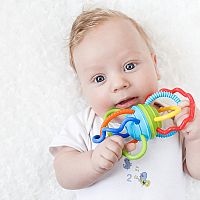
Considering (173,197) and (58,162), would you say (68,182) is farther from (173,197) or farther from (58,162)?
(173,197)

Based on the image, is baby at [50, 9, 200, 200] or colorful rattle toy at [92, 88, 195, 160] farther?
baby at [50, 9, 200, 200]

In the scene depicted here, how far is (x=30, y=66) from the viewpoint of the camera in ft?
5.68

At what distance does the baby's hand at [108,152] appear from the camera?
1.37 metres

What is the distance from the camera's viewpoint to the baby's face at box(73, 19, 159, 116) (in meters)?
Result: 1.47

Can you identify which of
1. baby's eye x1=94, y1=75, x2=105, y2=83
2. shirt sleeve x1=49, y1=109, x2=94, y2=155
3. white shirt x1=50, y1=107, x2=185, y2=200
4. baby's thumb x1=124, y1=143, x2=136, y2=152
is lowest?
white shirt x1=50, y1=107, x2=185, y2=200

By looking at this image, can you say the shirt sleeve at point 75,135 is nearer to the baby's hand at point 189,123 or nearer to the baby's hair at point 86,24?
the baby's hair at point 86,24

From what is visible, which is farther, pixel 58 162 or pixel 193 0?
pixel 193 0

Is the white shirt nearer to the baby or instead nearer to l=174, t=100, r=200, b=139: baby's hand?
the baby

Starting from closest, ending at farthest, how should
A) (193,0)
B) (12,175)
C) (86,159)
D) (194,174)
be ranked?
(86,159) → (194,174) → (12,175) → (193,0)

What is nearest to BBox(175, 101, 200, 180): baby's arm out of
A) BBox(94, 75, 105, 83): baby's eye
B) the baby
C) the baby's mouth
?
the baby

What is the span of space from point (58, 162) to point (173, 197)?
373 millimetres

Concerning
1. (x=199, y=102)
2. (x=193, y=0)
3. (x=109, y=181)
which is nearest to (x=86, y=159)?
(x=109, y=181)

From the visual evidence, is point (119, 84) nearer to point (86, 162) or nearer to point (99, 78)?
point (99, 78)

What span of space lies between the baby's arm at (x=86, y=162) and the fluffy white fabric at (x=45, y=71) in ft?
0.53
